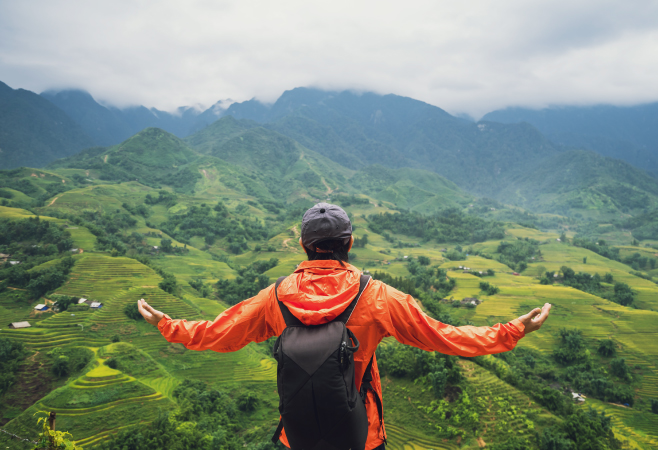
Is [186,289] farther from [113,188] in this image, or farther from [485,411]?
[113,188]

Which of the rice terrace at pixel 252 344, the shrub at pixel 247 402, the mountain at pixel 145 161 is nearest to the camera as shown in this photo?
the rice terrace at pixel 252 344

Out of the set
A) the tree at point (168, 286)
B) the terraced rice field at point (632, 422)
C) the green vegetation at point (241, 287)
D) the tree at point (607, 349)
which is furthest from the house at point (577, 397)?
the tree at point (168, 286)

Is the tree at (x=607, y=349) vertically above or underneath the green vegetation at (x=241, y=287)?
above

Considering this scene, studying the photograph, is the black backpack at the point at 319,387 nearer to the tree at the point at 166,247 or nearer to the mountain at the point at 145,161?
the tree at the point at 166,247

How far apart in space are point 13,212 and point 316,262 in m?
52.4

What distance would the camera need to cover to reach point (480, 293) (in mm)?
41469

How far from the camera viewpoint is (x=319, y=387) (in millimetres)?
1775

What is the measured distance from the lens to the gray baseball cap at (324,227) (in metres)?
2.24

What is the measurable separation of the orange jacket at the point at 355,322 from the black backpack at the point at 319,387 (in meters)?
0.11

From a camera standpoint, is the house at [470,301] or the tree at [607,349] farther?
the house at [470,301]

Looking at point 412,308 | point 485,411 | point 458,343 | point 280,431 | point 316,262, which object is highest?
point 316,262

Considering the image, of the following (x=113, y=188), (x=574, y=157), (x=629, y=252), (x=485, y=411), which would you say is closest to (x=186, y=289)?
(x=485, y=411)

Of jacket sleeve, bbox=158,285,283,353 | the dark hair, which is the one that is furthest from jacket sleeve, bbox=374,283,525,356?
jacket sleeve, bbox=158,285,283,353

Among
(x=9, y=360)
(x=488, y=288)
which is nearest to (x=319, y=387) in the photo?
(x=9, y=360)
